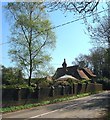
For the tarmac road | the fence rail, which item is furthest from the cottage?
the tarmac road

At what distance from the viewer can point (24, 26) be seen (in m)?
32.2

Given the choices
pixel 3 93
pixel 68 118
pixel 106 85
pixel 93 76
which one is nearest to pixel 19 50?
pixel 3 93

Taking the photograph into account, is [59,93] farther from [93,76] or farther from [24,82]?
[93,76]

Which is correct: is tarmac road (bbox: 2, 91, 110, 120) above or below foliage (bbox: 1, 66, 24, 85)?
below

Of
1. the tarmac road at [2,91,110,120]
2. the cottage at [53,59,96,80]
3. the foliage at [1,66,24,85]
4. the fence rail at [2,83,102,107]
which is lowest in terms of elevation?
the tarmac road at [2,91,110,120]

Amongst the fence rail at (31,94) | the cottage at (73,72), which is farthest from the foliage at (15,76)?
the cottage at (73,72)

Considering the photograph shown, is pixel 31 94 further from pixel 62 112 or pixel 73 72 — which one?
pixel 73 72

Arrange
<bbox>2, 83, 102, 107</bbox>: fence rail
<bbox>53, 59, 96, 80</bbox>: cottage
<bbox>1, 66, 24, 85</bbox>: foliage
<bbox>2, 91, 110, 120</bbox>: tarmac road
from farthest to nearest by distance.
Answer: <bbox>53, 59, 96, 80</bbox>: cottage
<bbox>1, 66, 24, 85</bbox>: foliage
<bbox>2, 83, 102, 107</bbox>: fence rail
<bbox>2, 91, 110, 120</bbox>: tarmac road

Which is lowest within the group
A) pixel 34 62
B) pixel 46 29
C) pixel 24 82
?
pixel 24 82

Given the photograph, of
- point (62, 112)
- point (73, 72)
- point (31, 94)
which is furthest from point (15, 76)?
point (73, 72)

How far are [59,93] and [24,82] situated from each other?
567 centimetres

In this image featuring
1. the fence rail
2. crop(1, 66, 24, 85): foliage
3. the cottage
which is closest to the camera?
the fence rail

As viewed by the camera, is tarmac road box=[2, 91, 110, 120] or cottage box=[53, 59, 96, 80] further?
cottage box=[53, 59, 96, 80]

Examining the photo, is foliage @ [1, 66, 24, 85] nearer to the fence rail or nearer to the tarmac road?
the fence rail
